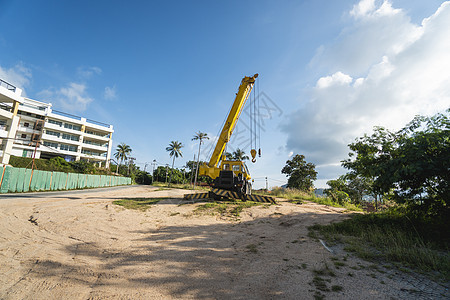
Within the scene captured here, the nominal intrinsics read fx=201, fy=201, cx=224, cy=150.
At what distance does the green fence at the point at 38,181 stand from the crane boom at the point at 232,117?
1765cm

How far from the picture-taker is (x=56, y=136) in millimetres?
45719

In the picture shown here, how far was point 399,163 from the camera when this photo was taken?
18.9ft

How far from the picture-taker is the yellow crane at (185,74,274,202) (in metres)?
12.4

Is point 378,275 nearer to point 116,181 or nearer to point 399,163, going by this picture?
point 399,163

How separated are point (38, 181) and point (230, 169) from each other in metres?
20.4

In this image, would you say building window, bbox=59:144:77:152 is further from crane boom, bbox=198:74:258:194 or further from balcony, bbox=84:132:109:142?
crane boom, bbox=198:74:258:194

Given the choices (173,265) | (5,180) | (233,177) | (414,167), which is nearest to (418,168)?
(414,167)

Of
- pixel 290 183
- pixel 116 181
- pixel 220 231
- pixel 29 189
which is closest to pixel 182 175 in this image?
pixel 116 181

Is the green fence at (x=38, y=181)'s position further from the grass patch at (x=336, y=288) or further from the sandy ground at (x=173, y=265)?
the grass patch at (x=336, y=288)

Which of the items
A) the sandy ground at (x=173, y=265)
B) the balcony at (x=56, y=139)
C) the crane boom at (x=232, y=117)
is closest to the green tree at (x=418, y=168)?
the sandy ground at (x=173, y=265)

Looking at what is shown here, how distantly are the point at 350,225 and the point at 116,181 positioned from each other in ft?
137

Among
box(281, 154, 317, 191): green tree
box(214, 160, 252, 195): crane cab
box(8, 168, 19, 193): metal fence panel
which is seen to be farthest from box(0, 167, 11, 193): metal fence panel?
box(281, 154, 317, 191): green tree

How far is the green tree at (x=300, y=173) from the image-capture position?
3153 cm

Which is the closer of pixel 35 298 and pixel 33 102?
pixel 35 298
